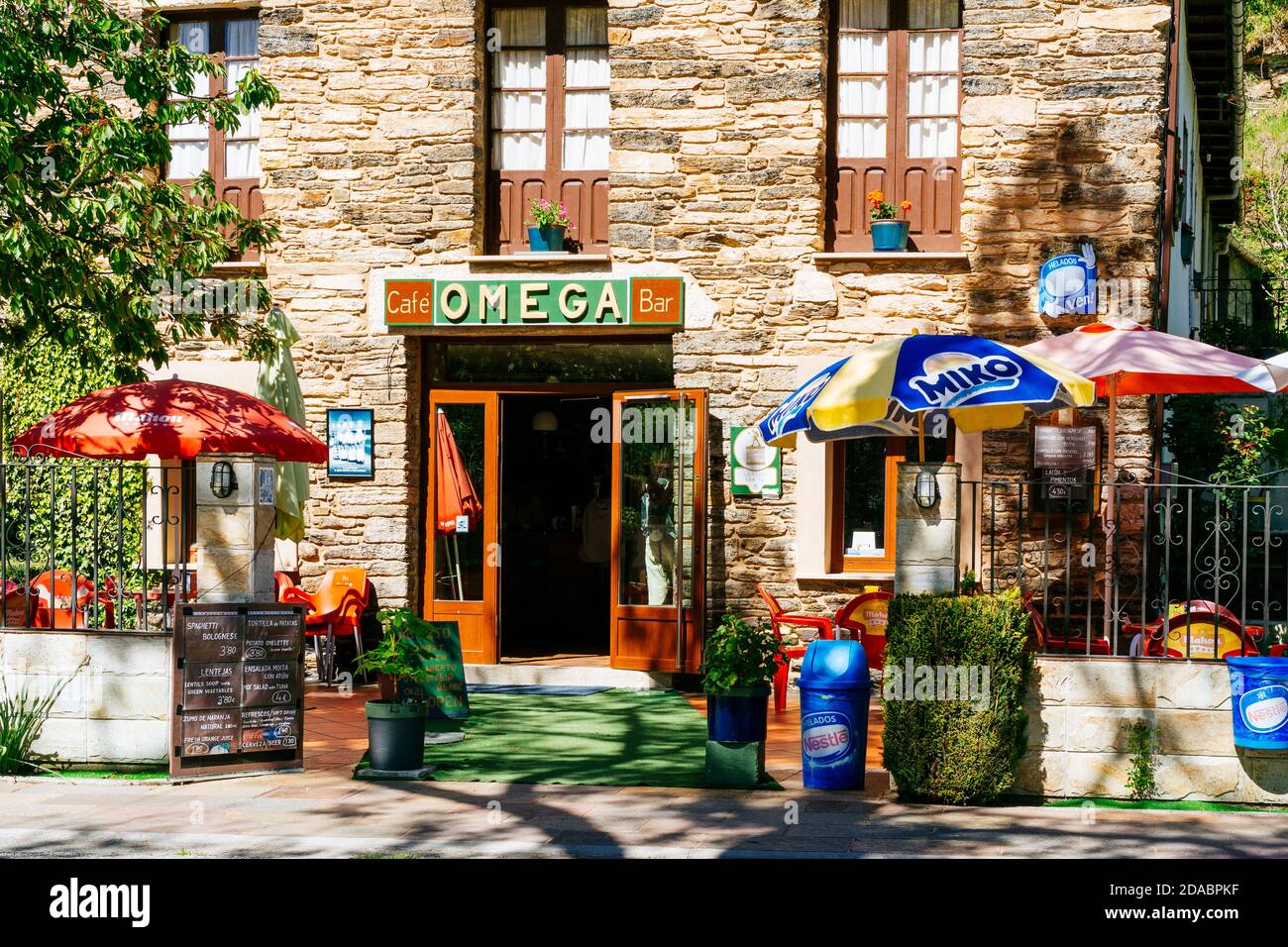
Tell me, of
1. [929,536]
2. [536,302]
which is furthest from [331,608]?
[929,536]

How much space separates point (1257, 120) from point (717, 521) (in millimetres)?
24229

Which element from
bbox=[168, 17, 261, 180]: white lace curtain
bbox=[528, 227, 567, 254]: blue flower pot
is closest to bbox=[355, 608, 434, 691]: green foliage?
bbox=[528, 227, 567, 254]: blue flower pot

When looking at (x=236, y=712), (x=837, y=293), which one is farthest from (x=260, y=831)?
(x=837, y=293)

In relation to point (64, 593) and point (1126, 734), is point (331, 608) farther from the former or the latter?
point (1126, 734)

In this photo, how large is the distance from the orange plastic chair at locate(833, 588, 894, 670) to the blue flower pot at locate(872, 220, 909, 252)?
3.18m

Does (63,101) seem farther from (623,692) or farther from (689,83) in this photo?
(623,692)

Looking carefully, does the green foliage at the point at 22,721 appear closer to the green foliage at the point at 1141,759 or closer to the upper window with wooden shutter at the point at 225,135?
the upper window with wooden shutter at the point at 225,135

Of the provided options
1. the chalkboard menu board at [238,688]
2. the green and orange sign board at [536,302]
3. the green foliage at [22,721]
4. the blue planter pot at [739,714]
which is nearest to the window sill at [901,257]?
the green and orange sign board at [536,302]

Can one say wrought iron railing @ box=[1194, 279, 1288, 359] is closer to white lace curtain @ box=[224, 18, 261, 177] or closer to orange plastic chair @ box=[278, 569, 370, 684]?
orange plastic chair @ box=[278, 569, 370, 684]

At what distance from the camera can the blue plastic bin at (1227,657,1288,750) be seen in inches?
319

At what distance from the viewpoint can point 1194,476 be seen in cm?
1462

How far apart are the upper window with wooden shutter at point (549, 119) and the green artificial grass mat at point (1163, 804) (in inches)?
275

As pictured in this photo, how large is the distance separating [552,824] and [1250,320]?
22268mm

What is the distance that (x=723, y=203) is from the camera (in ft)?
42.9
